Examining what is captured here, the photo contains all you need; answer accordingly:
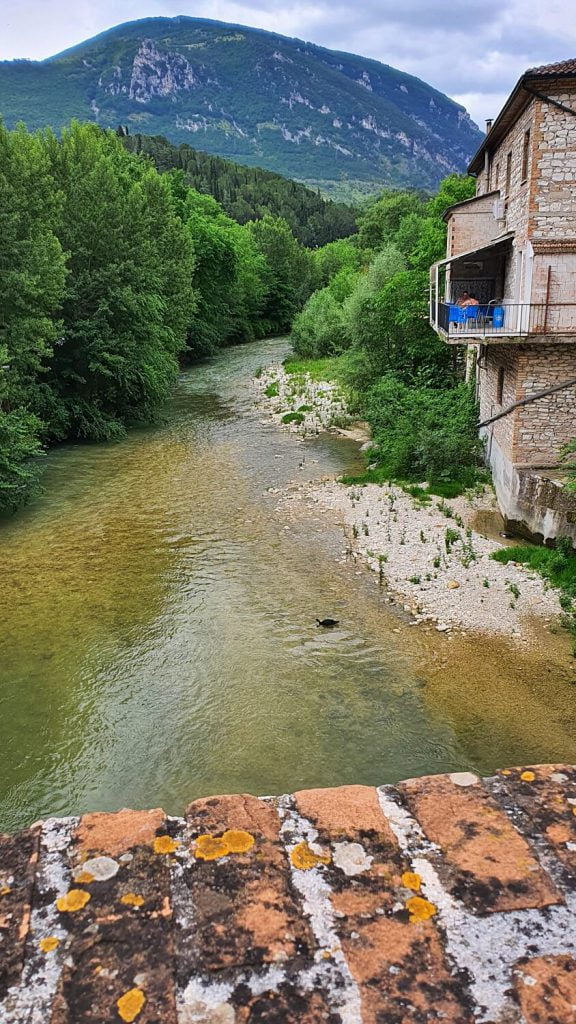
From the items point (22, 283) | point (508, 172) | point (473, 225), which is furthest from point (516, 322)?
point (22, 283)

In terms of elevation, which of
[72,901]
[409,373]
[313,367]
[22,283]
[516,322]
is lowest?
[313,367]

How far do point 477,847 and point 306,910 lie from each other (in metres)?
Answer: 0.71

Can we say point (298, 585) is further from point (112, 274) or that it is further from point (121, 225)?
point (121, 225)

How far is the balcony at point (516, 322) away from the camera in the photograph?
45.8 feet

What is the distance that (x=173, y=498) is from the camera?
18.6 meters

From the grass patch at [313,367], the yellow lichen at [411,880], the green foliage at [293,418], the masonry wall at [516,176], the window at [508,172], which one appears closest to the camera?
the yellow lichen at [411,880]

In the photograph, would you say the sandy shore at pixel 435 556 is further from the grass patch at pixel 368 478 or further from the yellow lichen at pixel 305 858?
the yellow lichen at pixel 305 858

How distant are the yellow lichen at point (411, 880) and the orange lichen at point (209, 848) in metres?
0.66

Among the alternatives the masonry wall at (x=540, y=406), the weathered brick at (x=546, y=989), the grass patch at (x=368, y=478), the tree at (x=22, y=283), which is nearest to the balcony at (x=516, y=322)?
the masonry wall at (x=540, y=406)

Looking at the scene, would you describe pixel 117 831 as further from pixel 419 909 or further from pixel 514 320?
pixel 514 320

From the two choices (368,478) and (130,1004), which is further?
(368,478)

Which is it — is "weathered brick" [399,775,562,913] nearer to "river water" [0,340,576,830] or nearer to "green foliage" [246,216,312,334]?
"river water" [0,340,576,830]

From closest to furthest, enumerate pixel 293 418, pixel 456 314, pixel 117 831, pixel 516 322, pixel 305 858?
pixel 305 858, pixel 117 831, pixel 516 322, pixel 456 314, pixel 293 418

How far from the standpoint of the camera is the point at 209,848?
102 inches
